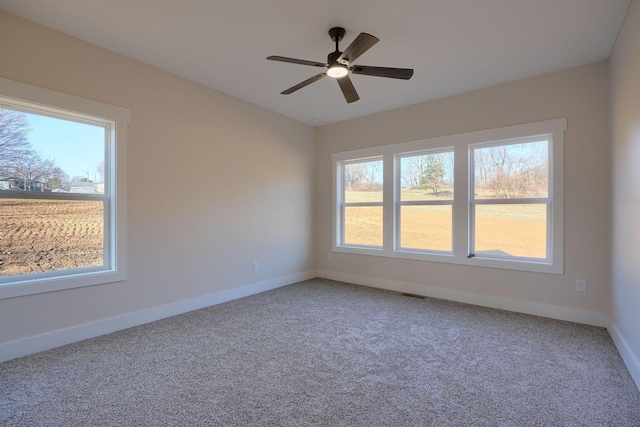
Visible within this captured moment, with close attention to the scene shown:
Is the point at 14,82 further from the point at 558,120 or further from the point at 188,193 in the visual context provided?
the point at 558,120

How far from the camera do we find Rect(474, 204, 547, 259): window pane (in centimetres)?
346

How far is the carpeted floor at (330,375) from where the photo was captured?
1738 millimetres

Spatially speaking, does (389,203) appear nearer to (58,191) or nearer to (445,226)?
(445,226)

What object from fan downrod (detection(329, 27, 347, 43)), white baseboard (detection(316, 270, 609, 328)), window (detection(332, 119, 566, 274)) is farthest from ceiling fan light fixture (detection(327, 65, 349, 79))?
white baseboard (detection(316, 270, 609, 328))

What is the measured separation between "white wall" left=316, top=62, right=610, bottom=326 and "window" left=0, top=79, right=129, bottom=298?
358 centimetres

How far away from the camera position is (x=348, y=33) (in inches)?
102

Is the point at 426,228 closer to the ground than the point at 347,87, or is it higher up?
closer to the ground

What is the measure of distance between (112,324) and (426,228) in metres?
3.93

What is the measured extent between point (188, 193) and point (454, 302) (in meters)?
3.61

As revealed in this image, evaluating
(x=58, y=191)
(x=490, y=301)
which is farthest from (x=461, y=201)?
(x=58, y=191)

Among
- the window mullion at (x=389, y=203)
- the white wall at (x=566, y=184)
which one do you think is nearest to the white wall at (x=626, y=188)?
the white wall at (x=566, y=184)

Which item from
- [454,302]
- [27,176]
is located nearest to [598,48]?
[454,302]

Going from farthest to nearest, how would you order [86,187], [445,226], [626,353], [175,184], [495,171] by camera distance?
[445,226]
[495,171]
[175,184]
[86,187]
[626,353]

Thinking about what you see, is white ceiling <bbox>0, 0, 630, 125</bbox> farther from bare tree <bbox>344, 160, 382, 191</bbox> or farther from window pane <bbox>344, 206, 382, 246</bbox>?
window pane <bbox>344, 206, 382, 246</bbox>
